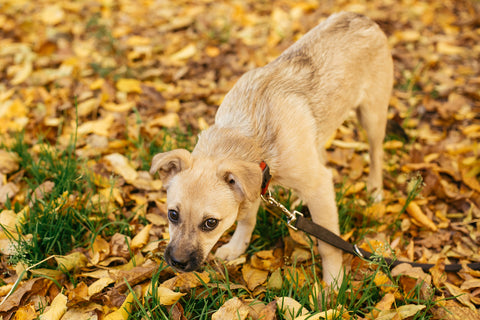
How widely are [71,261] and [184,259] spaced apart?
107 centimetres

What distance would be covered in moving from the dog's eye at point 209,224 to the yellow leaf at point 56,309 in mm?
1132

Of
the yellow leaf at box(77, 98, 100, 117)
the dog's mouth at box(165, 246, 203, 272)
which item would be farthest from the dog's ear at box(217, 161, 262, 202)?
the yellow leaf at box(77, 98, 100, 117)

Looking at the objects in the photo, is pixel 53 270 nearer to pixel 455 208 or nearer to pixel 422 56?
pixel 455 208

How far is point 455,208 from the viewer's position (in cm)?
383

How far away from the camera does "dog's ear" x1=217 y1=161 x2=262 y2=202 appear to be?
7.97 feet

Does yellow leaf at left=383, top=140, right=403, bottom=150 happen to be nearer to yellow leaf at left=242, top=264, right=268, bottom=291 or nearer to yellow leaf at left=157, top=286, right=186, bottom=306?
yellow leaf at left=242, top=264, right=268, bottom=291

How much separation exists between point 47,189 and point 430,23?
6.35m

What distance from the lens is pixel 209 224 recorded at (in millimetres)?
2574

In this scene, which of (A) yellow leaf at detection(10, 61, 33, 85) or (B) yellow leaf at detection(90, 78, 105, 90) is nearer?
(B) yellow leaf at detection(90, 78, 105, 90)

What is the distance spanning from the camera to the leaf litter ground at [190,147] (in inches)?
111

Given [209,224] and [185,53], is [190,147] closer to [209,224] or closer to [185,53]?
[209,224]

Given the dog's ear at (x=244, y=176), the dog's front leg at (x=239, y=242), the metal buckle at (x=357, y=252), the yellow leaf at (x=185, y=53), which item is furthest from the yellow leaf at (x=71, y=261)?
the yellow leaf at (x=185, y=53)

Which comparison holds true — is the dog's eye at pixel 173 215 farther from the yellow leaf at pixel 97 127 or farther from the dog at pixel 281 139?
the yellow leaf at pixel 97 127

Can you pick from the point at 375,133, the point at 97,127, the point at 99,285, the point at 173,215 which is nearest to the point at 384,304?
the point at 173,215
